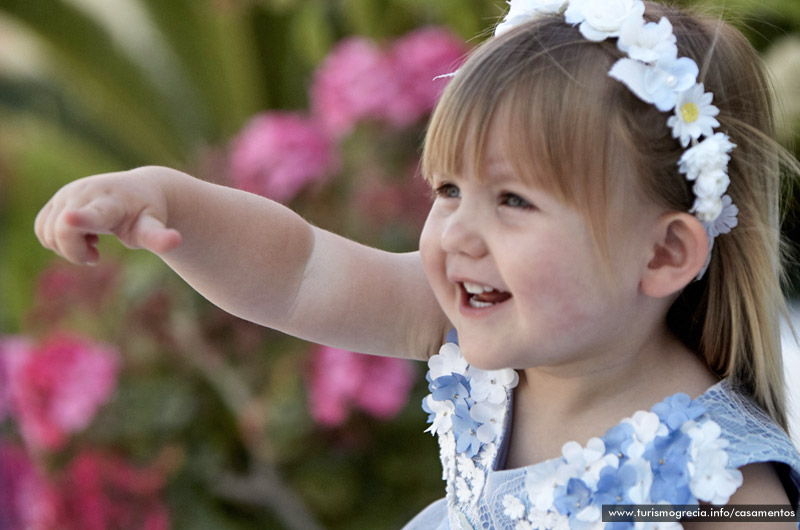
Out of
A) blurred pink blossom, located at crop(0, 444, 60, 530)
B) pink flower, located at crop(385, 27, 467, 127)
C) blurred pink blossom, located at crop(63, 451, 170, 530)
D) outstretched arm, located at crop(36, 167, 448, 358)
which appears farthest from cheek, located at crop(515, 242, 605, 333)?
blurred pink blossom, located at crop(0, 444, 60, 530)

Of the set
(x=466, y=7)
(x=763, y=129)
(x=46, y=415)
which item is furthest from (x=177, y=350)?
(x=763, y=129)

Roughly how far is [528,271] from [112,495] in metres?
1.48

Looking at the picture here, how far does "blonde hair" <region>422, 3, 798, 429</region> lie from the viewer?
943mm

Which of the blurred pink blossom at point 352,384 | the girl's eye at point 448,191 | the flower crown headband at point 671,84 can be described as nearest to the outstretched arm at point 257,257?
the girl's eye at point 448,191

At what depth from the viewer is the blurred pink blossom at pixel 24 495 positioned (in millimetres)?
2107

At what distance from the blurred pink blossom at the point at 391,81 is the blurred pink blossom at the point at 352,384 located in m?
0.56

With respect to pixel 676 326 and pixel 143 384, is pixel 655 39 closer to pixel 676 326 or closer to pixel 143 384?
pixel 676 326

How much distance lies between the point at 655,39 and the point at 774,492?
499 millimetres

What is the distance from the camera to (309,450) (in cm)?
211

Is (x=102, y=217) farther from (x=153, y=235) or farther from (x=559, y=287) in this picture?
(x=559, y=287)

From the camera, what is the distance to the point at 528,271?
0.94 meters

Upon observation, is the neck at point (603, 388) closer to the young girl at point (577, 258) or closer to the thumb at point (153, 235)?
the young girl at point (577, 258)

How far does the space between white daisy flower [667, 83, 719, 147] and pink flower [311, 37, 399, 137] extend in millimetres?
1234

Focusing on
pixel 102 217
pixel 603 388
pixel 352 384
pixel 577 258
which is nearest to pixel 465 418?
pixel 603 388
